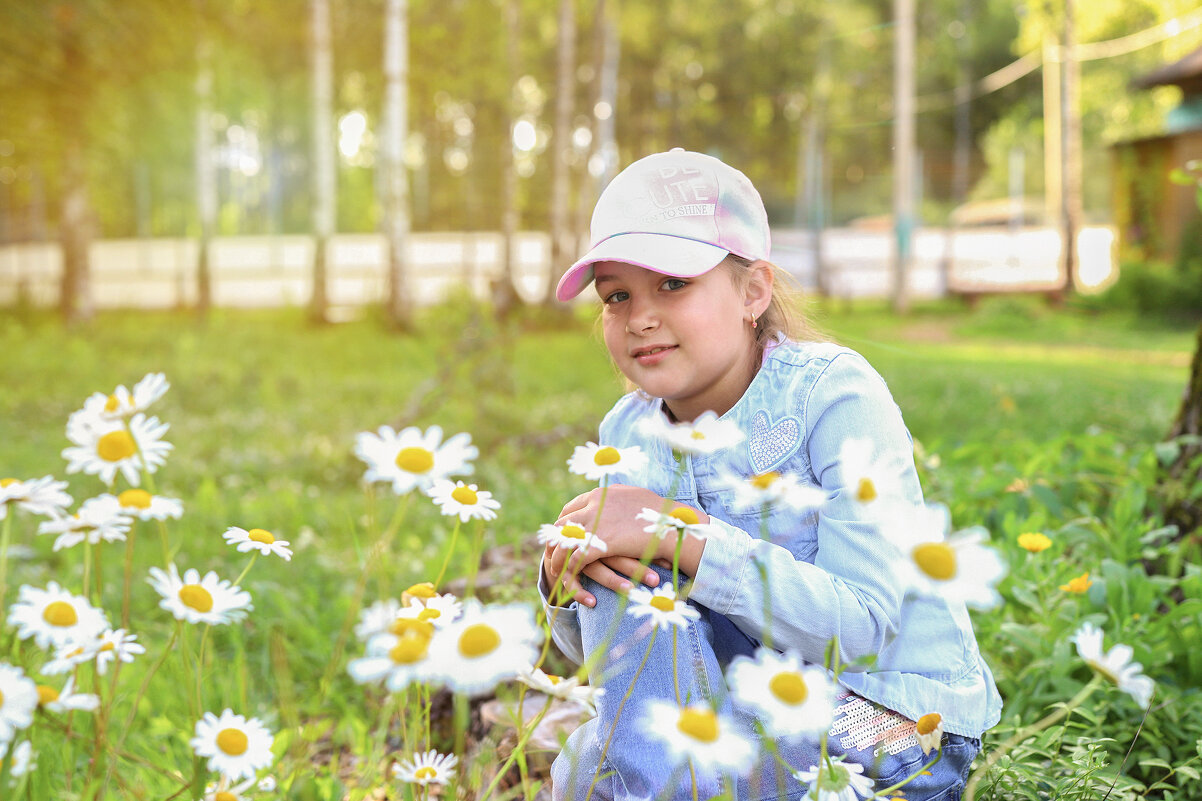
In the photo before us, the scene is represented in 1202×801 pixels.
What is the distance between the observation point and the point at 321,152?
42.9ft

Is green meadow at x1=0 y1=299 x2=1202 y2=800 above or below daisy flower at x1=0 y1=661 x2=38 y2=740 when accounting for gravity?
below

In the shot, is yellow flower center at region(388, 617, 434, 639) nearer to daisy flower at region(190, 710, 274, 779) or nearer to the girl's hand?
daisy flower at region(190, 710, 274, 779)

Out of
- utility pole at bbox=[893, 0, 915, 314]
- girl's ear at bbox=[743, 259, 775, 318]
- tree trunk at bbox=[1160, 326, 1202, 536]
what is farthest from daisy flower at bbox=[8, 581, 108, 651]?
utility pole at bbox=[893, 0, 915, 314]

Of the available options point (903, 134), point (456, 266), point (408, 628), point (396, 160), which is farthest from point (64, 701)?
point (456, 266)

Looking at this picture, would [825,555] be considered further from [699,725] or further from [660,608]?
[699,725]

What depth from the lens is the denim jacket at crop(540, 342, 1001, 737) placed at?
1312 millimetres

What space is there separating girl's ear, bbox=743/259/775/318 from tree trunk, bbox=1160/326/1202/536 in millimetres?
1565

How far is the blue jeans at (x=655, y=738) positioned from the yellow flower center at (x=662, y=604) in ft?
0.52

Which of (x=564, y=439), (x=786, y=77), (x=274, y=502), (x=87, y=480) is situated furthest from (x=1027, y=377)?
(x=786, y=77)

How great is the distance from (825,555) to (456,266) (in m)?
25.3

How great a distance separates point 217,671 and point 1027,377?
657 centimetres

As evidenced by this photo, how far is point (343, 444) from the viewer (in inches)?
215

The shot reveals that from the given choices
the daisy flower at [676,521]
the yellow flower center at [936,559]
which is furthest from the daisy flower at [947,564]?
→ the daisy flower at [676,521]

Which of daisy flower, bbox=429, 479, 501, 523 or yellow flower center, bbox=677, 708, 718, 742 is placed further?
daisy flower, bbox=429, 479, 501, 523
